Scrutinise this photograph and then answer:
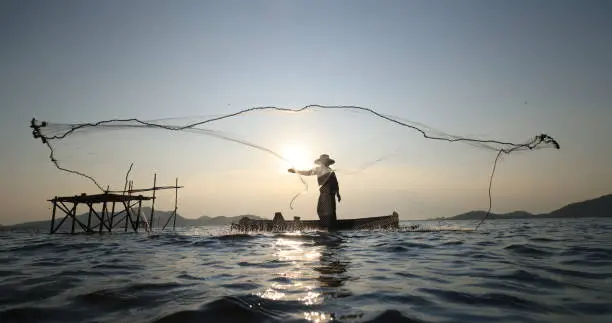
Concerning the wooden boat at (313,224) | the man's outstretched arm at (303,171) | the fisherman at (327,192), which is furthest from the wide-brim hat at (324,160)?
the wooden boat at (313,224)

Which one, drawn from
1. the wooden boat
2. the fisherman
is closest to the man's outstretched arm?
the fisherman

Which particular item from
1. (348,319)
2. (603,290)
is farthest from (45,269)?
(603,290)

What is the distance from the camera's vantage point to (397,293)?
16.8 ft

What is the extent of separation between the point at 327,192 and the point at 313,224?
22.3 ft

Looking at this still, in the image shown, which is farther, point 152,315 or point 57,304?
point 57,304

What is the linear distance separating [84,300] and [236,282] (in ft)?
7.34

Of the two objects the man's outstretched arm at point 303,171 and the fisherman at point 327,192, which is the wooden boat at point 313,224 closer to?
the fisherman at point 327,192

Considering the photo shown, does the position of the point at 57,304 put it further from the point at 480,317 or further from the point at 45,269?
the point at 480,317

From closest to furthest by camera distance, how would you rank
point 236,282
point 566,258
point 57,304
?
point 57,304, point 236,282, point 566,258

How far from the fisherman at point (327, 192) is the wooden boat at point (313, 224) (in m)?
1.17

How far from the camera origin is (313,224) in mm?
31672

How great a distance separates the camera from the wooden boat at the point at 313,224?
30547 millimetres

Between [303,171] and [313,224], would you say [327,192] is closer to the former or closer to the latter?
[303,171]

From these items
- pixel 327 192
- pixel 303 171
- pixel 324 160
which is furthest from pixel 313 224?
pixel 303 171
